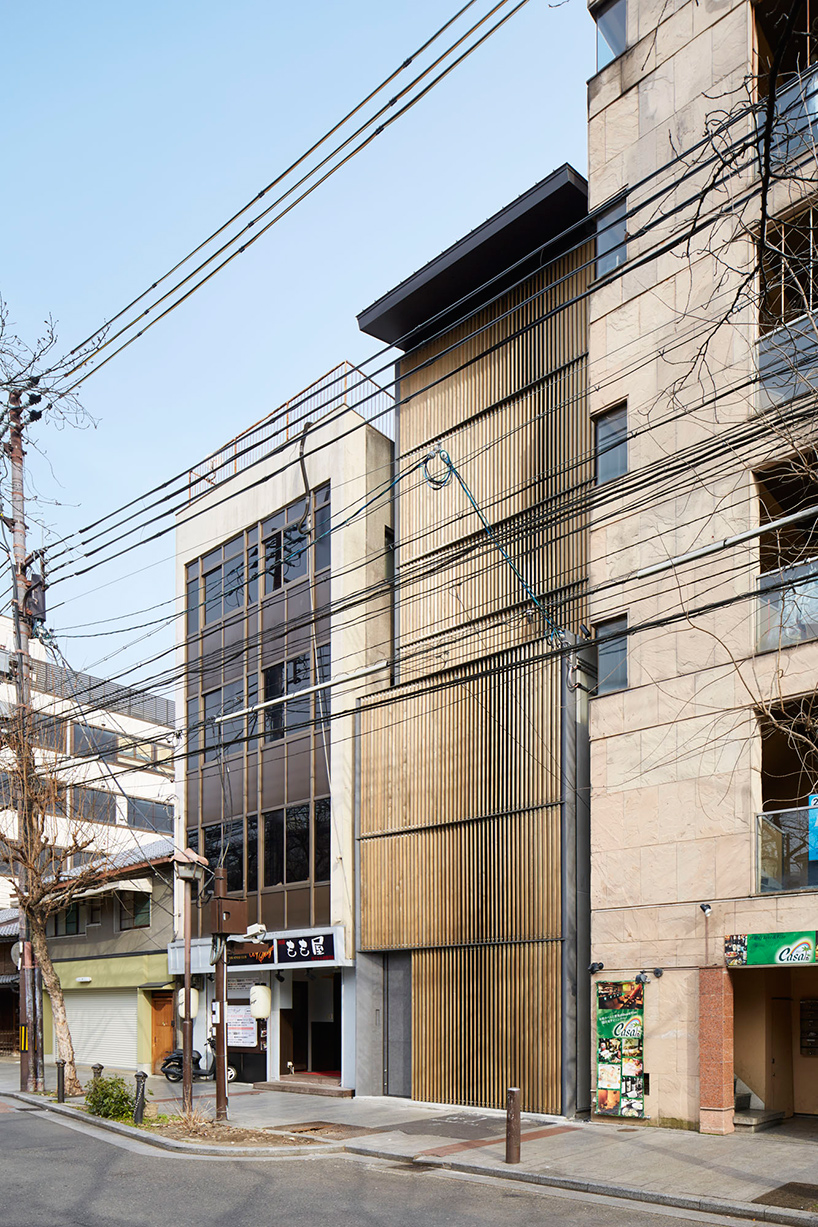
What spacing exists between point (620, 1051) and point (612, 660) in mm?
6316

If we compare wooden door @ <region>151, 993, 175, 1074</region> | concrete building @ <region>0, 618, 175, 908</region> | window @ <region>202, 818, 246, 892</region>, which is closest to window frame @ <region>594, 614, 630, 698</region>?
window @ <region>202, 818, 246, 892</region>

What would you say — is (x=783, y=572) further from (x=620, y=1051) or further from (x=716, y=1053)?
(x=620, y=1051)

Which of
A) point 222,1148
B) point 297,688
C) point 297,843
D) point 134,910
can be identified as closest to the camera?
point 222,1148

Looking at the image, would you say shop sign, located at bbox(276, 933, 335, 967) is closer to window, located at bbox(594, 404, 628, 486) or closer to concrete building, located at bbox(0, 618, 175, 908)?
window, located at bbox(594, 404, 628, 486)

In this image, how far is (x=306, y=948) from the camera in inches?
971

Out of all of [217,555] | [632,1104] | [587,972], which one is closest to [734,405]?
[587,972]

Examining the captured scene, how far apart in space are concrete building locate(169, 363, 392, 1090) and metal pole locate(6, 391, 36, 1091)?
3901 millimetres

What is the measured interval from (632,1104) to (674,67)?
17.3 metres

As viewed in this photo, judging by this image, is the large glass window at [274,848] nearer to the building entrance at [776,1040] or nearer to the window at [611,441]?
the window at [611,441]

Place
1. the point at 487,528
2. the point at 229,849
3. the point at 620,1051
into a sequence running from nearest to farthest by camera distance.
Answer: the point at 620,1051 < the point at 487,528 < the point at 229,849

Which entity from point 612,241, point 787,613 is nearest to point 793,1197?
point 787,613

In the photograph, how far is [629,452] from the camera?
19.3 metres

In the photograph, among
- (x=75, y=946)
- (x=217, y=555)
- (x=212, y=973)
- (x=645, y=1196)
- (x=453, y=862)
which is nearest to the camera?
(x=645, y=1196)

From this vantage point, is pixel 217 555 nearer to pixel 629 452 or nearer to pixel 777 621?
pixel 629 452
